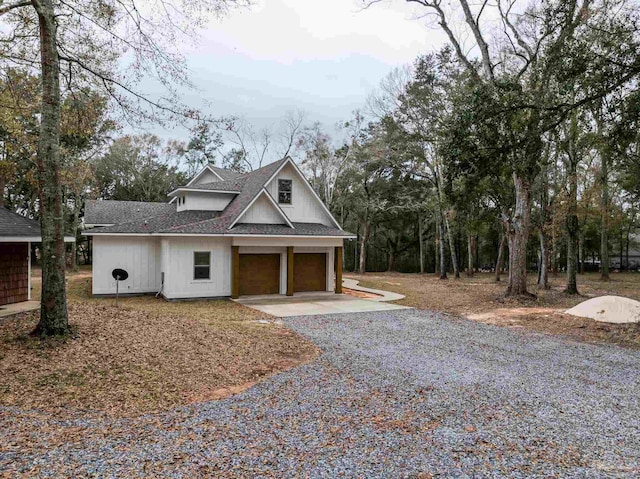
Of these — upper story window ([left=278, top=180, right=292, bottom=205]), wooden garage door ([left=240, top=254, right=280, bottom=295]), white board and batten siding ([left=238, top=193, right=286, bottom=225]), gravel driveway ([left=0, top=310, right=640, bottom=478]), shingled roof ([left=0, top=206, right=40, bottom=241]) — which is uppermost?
upper story window ([left=278, top=180, right=292, bottom=205])

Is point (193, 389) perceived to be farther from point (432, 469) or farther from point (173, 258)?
point (173, 258)

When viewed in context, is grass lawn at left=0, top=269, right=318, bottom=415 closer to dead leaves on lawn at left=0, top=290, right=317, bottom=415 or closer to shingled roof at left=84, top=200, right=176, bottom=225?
dead leaves on lawn at left=0, top=290, right=317, bottom=415

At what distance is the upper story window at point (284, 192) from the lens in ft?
60.8

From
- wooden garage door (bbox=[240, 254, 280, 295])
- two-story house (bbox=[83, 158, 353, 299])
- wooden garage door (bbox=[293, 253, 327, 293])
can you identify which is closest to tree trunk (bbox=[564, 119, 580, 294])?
two-story house (bbox=[83, 158, 353, 299])

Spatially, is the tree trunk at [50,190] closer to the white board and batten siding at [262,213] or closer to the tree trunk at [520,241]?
the white board and batten siding at [262,213]

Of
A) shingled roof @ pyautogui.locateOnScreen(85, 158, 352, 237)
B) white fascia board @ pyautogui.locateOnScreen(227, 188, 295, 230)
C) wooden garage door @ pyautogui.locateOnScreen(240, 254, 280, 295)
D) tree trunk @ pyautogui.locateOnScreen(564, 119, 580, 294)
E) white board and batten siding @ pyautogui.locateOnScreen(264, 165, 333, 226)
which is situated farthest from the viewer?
tree trunk @ pyautogui.locateOnScreen(564, 119, 580, 294)

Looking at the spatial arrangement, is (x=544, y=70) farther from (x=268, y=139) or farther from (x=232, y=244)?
(x=268, y=139)

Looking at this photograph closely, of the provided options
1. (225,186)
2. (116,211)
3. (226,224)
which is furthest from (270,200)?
(116,211)

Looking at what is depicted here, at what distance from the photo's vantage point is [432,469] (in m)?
3.86

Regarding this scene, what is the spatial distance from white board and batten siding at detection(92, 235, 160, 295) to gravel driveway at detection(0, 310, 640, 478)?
11763 mm

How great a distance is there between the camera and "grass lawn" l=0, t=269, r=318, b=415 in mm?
5445

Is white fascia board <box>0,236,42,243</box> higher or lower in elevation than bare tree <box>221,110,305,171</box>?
lower

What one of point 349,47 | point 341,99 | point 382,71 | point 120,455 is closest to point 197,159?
point 341,99

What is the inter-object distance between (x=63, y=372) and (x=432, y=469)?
5.28 metres
